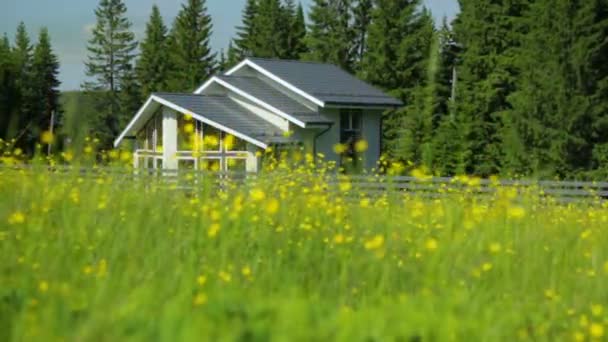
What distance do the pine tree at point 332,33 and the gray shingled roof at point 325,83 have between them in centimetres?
1272

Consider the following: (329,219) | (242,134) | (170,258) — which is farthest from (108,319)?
(242,134)

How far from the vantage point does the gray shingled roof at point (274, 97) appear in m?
32.9

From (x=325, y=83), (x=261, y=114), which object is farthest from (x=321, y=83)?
(x=261, y=114)

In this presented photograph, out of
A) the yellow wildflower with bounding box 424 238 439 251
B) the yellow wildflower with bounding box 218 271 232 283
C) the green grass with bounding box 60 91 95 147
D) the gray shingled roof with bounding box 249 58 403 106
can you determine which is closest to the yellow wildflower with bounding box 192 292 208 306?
the yellow wildflower with bounding box 218 271 232 283

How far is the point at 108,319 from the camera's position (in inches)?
143

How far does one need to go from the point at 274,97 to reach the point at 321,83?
2.25 metres

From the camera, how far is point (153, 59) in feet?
196

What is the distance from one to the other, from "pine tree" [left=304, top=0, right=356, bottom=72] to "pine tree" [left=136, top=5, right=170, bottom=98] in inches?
499

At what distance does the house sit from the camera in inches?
1241

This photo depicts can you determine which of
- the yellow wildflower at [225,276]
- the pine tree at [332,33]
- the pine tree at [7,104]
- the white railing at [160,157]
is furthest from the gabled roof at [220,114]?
the yellow wildflower at [225,276]

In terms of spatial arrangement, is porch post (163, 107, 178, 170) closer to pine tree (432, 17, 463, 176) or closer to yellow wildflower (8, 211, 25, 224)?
pine tree (432, 17, 463, 176)

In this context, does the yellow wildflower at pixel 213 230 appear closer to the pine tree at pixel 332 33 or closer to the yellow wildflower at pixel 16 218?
the yellow wildflower at pixel 16 218

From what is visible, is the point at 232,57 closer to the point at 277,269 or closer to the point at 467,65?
the point at 467,65

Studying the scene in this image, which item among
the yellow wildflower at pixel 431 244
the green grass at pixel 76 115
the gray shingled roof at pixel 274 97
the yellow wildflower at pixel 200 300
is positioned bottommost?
the yellow wildflower at pixel 200 300
